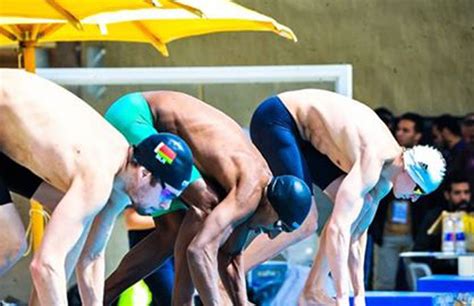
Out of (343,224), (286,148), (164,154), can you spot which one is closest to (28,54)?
(286,148)

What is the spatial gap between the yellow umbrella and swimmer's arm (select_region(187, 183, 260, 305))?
130 cm

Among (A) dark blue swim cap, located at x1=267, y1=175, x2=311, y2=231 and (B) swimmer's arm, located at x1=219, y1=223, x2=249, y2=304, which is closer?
(A) dark blue swim cap, located at x1=267, y1=175, x2=311, y2=231

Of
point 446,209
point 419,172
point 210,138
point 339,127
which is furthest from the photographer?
point 446,209

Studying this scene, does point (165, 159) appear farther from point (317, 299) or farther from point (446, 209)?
point (446, 209)

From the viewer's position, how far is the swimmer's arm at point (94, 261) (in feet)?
20.9

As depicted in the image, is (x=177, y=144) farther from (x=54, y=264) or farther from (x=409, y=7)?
(x=409, y=7)

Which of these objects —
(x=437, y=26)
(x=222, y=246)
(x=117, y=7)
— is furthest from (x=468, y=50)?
(x=222, y=246)

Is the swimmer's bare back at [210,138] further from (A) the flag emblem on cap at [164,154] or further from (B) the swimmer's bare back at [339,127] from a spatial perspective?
(A) the flag emblem on cap at [164,154]

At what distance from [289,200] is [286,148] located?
1.11m

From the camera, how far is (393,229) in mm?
11320

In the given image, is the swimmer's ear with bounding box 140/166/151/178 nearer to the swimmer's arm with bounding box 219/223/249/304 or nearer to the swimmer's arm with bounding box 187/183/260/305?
the swimmer's arm with bounding box 187/183/260/305

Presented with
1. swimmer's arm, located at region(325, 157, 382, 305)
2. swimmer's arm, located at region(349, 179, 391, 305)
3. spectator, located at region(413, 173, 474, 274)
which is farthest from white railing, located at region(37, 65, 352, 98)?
swimmer's arm, located at region(325, 157, 382, 305)

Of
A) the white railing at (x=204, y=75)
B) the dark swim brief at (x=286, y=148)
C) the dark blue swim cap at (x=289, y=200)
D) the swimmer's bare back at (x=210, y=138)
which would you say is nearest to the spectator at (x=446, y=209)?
the white railing at (x=204, y=75)

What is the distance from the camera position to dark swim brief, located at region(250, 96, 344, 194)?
7.91 m
